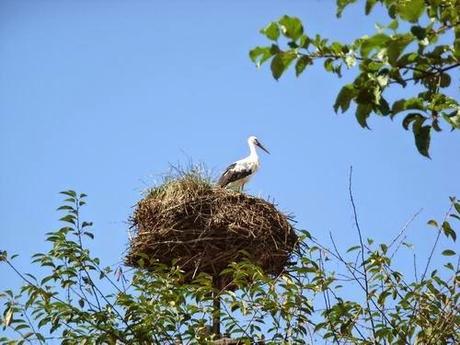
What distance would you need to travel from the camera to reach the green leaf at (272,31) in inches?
89.5

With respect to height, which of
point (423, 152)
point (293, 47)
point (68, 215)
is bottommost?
point (423, 152)

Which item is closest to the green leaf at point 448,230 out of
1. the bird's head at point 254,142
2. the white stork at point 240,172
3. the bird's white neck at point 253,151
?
the white stork at point 240,172

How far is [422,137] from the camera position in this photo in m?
Result: 2.29

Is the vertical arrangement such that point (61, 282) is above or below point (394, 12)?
above

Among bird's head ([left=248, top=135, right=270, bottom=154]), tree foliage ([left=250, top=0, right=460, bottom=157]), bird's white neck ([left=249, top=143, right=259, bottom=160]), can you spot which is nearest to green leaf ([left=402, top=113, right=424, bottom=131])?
tree foliage ([left=250, top=0, right=460, bottom=157])

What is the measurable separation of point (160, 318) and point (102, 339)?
33 cm

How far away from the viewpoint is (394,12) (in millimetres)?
2482

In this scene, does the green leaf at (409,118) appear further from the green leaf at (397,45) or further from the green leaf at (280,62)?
the green leaf at (280,62)

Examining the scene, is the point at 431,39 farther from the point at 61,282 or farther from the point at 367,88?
the point at 61,282

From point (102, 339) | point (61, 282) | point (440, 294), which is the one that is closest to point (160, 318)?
point (102, 339)

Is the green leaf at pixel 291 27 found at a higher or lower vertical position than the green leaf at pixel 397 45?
higher

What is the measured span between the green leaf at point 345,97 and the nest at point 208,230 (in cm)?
387

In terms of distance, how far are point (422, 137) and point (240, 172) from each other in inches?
261

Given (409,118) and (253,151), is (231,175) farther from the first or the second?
(409,118)
